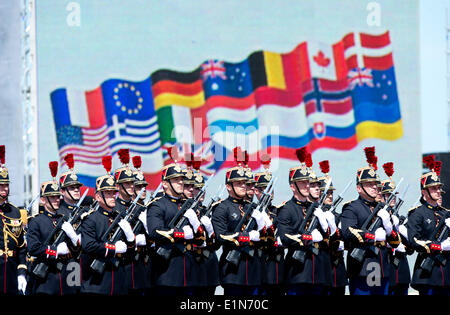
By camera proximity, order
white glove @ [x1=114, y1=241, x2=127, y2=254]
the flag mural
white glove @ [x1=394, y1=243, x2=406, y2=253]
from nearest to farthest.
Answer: white glove @ [x1=114, y1=241, x2=127, y2=254], white glove @ [x1=394, y1=243, x2=406, y2=253], the flag mural

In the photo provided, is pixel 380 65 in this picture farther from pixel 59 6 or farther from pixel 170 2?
pixel 59 6

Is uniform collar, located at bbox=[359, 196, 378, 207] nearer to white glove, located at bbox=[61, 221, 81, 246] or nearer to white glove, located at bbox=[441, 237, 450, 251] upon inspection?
white glove, located at bbox=[441, 237, 450, 251]

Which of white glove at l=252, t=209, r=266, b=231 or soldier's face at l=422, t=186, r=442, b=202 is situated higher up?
soldier's face at l=422, t=186, r=442, b=202

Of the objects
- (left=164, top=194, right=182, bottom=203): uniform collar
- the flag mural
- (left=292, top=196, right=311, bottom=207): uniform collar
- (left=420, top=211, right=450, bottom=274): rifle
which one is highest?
the flag mural

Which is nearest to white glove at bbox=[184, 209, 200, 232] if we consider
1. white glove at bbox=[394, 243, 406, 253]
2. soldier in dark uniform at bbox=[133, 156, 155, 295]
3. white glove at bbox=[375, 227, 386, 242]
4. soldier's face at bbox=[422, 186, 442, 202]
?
soldier in dark uniform at bbox=[133, 156, 155, 295]

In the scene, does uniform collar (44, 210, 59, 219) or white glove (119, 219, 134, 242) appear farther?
uniform collar (44, 210, 59, 219)

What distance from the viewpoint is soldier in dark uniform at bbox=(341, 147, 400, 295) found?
11.6 m

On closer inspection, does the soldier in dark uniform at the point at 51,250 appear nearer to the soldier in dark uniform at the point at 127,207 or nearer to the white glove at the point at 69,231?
the white glove at the point at 69,231

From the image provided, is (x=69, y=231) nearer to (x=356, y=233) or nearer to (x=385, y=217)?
(x=356, y=233)

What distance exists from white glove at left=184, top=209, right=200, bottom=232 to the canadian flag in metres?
8.47

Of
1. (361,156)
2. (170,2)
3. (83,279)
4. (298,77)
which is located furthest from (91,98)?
(83,279)

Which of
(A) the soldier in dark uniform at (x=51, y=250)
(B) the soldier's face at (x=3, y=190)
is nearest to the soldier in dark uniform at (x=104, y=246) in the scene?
(A) the soldier in dark uniform at (x=51, y=250)

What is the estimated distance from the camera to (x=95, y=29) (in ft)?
60.3

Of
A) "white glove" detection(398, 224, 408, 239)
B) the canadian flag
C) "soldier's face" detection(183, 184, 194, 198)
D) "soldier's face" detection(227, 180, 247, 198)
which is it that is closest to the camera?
"soldier's face" detection(183, 184, 194, 198)
